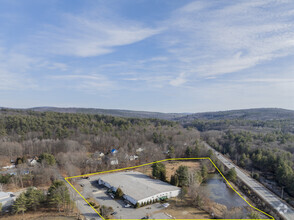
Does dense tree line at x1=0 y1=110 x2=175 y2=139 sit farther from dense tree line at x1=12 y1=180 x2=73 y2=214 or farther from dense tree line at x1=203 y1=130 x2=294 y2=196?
dense tree line at x1=12 y1=180 x2=73 y2=214

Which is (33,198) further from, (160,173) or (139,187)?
(160,173)

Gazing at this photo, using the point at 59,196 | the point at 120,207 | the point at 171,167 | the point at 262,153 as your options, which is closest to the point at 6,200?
the point at 59,196

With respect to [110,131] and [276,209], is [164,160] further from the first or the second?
[276,209]

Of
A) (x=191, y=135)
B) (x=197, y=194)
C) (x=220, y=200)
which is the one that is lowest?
(x=220, y=200)

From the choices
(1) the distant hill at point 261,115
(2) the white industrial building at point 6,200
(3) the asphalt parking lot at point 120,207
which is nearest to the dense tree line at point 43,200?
(2) the white industrial building at point 6,200

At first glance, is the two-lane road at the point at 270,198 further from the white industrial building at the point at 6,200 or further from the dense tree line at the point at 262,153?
the white industrial building at the point at 6,200

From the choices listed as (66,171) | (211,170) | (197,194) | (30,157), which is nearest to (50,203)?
(66,171)
